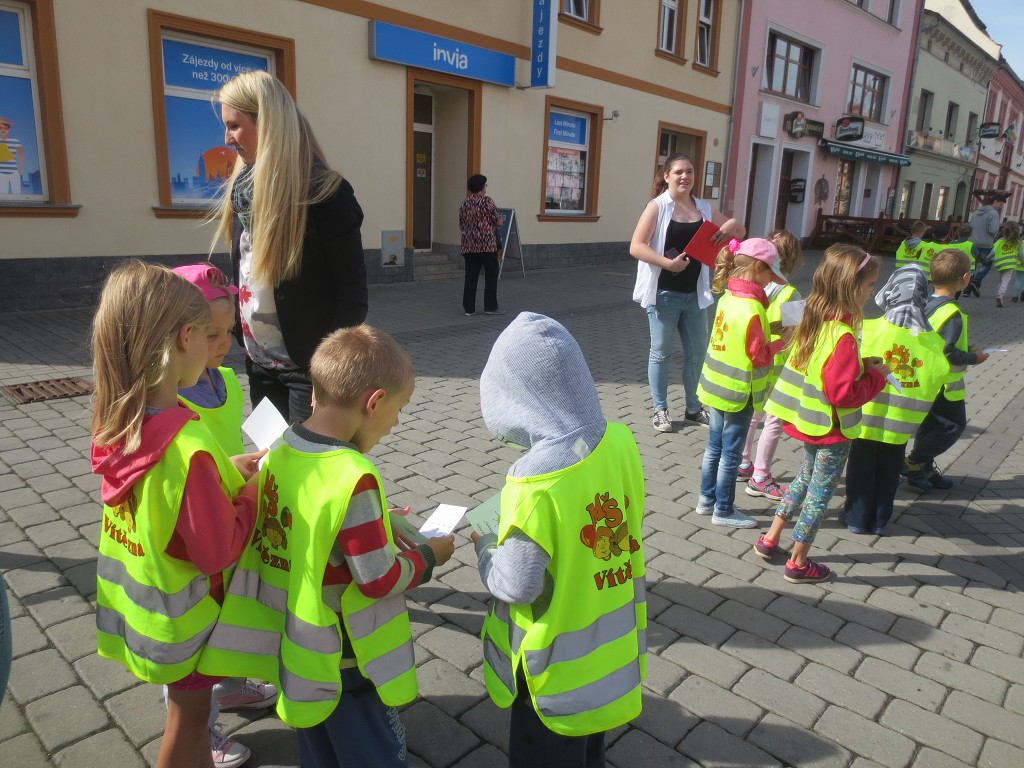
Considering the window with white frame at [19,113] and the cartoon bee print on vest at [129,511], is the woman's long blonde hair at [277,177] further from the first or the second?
the window with white frame at [19,113]

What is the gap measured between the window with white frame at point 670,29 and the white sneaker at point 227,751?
16.8 metres

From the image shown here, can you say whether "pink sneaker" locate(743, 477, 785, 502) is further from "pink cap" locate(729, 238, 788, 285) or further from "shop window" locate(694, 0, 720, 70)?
"shop window" locate(694, 0, 720, 70)

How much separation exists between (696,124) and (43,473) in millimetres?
16921

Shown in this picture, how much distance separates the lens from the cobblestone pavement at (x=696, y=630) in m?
2.24

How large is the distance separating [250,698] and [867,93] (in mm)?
27346

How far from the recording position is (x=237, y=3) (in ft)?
29.6

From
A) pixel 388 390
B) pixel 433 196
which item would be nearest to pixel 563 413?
pixel 388 390

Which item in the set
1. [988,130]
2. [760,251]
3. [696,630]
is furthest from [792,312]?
[988,130]

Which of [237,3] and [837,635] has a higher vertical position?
[237,3]

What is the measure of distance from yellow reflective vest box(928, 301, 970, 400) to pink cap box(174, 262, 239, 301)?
142 inches

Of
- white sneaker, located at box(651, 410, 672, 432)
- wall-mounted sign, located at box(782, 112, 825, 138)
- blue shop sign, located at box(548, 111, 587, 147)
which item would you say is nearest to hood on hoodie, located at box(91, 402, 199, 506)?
white sneaker, located at box(651, 410, 672, 432)

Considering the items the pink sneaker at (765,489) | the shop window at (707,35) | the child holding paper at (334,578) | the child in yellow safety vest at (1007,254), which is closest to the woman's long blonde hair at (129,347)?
the child holding paper at (334,578)

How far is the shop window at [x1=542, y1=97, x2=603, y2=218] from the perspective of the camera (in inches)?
560

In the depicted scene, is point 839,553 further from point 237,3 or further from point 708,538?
point 237,3
